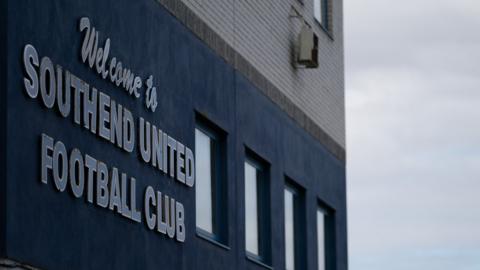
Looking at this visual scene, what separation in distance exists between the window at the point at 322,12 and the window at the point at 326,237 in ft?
11.2

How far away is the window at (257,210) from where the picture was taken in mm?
22516

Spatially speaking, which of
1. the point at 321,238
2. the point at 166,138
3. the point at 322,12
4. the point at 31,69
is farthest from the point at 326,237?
the point at 31,69

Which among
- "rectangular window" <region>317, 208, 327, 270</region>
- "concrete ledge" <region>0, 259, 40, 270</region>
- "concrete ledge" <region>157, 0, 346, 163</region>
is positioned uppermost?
"concrete ledge" <region>157, 0, 346, 163</region>

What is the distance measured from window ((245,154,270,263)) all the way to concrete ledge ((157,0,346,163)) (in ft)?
3.90

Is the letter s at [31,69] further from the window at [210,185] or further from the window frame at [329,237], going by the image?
the window frame at [329,237]

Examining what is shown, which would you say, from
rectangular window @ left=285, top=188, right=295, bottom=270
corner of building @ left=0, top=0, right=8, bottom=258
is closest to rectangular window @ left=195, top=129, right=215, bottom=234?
rectangular window @ left=285, top=188, right=295, bottom=270

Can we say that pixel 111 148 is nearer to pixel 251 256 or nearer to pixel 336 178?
pixel 251 256

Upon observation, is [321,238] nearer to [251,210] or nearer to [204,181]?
[251,210]

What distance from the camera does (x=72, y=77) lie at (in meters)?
15.8

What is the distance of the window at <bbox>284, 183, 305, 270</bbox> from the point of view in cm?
2456

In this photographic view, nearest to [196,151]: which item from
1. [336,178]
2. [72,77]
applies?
[72,77]

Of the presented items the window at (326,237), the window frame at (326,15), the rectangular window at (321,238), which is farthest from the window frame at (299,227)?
the window frame at (326,15)

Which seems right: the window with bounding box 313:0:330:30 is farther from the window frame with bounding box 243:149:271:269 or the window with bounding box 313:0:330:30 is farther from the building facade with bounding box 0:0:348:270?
the window frame with bounding box 243:149:271:269

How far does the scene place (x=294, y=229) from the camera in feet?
81.8
